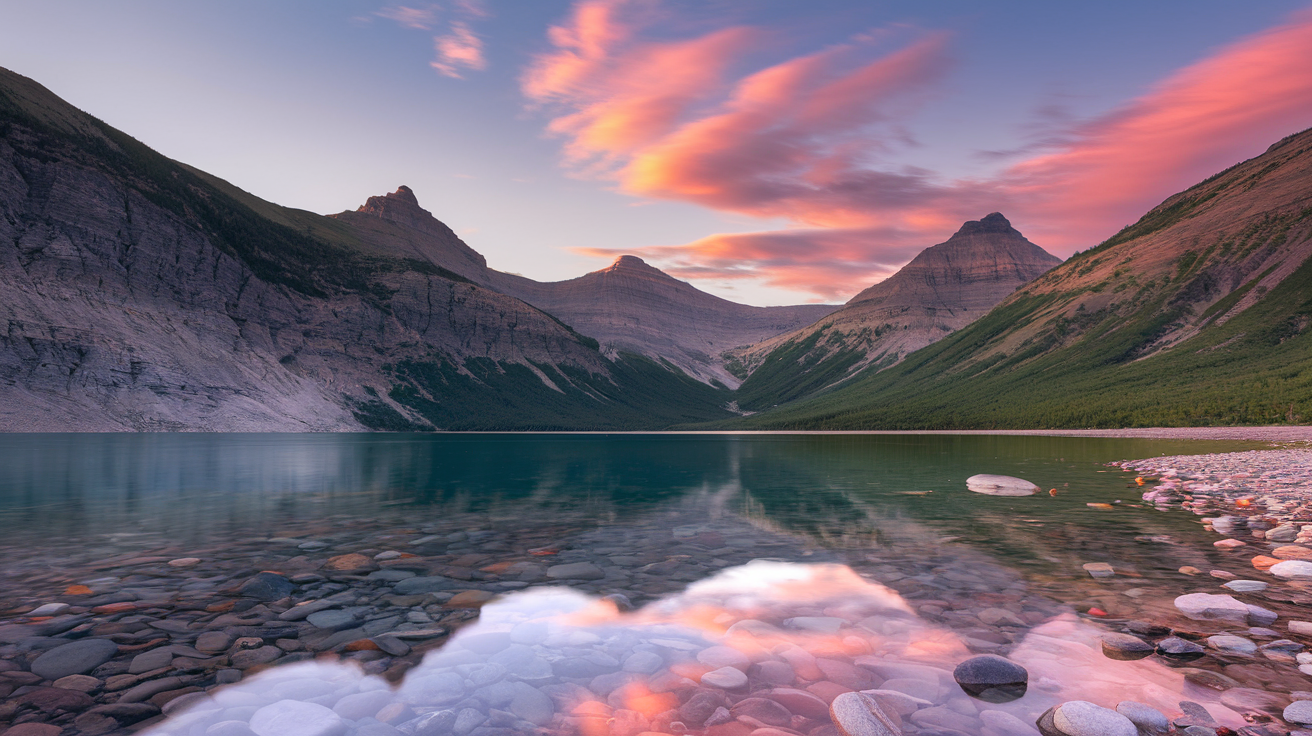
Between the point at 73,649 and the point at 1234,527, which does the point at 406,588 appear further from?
the point at 1234,527

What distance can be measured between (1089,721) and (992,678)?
169 cm

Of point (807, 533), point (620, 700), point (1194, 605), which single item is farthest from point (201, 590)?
point (1194, 605)

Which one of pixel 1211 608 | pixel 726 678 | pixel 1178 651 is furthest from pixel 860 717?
pixel 1211 608

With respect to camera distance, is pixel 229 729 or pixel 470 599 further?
pixel 470 599

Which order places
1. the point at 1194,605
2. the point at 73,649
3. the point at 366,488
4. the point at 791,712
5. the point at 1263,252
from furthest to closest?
the point at 1263,252 → the point at 366,488 → the point at 1194,605 → the point at 73,649 → the point at 791,712

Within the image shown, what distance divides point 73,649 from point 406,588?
5.87m

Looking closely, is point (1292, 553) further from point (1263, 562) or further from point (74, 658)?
point (74, 658)

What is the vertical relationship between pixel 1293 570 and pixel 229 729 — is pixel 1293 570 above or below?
above

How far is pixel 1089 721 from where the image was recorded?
7441 millimetres

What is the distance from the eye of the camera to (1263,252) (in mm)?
185500

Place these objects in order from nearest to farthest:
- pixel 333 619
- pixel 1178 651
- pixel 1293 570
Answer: pixel 1178 651, pixel 333 619, pixel 1293 570

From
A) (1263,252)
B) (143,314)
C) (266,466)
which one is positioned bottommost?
(266,466)

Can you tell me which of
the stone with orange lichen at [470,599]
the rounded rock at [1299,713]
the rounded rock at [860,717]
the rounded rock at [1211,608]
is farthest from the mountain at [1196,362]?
the stone with orange lichen at [470,599]

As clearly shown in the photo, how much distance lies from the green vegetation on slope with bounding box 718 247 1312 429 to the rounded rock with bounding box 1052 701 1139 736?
409 ft
